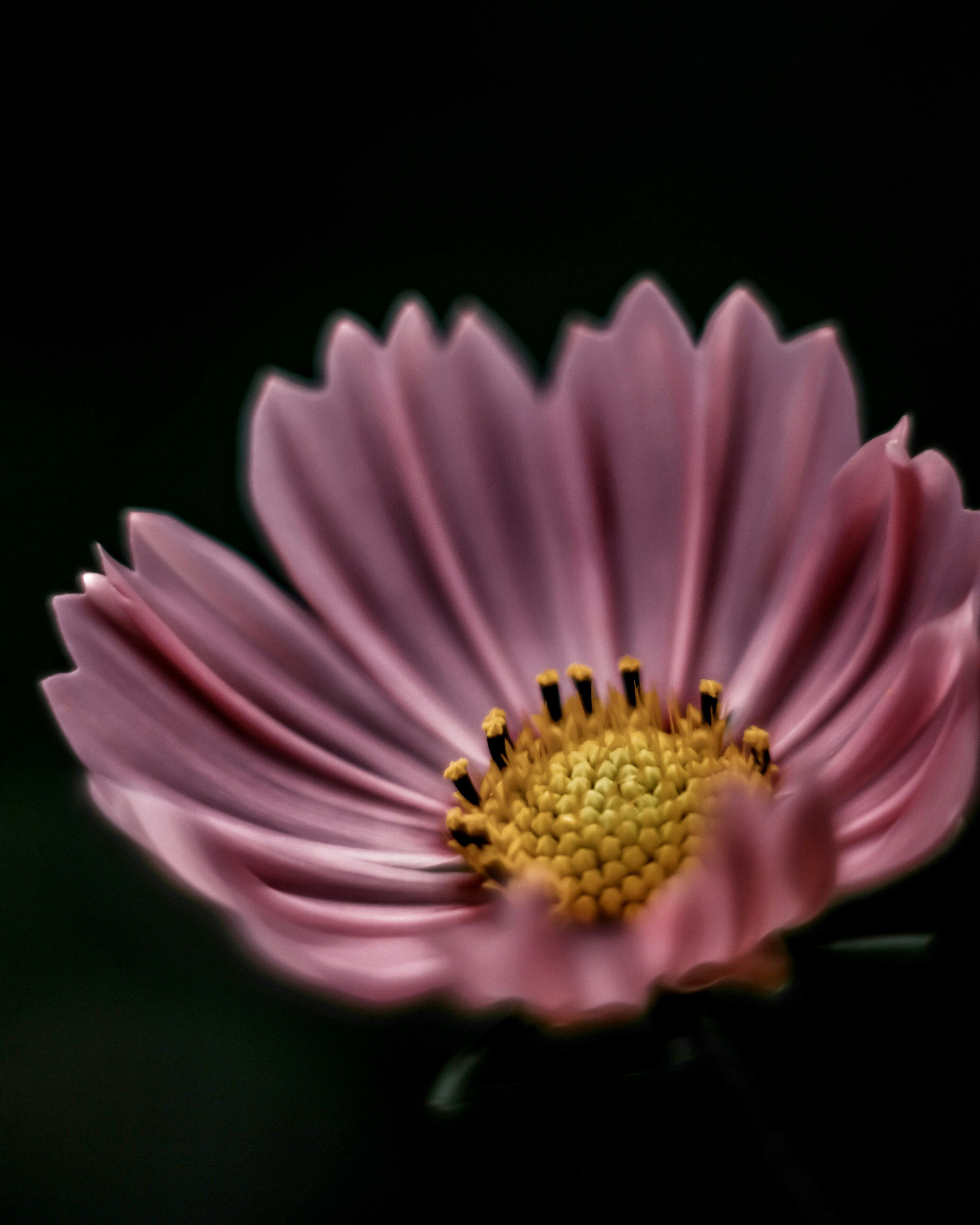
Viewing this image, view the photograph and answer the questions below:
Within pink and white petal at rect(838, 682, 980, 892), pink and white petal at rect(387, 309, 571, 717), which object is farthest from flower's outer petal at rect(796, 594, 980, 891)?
pink and white petal at rect(387, 309, 571, 717)

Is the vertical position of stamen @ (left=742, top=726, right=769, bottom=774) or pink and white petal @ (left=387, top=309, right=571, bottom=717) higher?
pink and white petal @ (left=387, top=309, right=571, bottom=717)

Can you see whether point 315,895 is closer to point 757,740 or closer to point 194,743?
point 194,743

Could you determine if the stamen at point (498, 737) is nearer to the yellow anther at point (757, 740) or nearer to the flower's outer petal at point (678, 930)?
the yellow anther at point (757, 740)

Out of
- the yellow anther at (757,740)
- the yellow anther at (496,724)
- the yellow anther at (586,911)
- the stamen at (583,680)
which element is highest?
the yellow anther at (496,724)

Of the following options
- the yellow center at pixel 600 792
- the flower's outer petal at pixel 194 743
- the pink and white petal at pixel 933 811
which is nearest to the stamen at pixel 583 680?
the yellow center at pixel 600 792

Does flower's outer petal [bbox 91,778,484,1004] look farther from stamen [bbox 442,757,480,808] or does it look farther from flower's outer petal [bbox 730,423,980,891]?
flower's outer petal [bbox 730,423,980,891]
